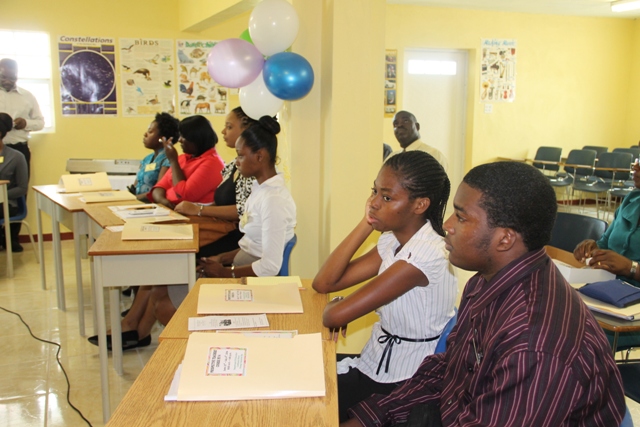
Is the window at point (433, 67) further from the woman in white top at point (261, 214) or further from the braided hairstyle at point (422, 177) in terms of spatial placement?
the braided hairstyle at point (422, 177)

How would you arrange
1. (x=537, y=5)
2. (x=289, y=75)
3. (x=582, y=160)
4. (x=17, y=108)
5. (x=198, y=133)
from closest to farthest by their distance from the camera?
(x=289, y=75) < (x=198, y=133) < (x=17, y=108) < (x=537, y=5) < (x=582, y=160)

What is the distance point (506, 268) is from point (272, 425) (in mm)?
556

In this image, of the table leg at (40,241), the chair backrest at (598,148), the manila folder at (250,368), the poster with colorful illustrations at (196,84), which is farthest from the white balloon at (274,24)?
the chair backrest at (598,148)

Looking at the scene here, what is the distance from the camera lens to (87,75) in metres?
6.28

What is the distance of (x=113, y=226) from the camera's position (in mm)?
3018

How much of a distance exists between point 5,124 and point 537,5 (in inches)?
268

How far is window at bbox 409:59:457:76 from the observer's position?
27.5ft

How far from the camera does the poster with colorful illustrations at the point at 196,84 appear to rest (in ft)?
21.4

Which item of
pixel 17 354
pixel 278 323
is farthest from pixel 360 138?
pixel 17 354

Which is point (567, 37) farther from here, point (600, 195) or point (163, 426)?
point (163, 426)

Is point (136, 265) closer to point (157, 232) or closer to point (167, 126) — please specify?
point (157, 232)

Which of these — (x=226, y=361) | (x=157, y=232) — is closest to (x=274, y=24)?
(x=157, y=232)

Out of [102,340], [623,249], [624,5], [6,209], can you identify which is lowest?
[102,340]

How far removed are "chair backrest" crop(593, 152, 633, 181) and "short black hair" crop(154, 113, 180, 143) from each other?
5.83 meters
